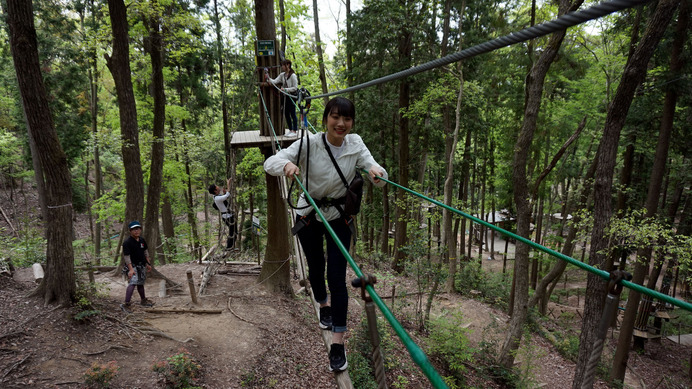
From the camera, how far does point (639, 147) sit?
9961 mm

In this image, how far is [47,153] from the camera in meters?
4.25

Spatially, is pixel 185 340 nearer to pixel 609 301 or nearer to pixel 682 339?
pixel 609 301

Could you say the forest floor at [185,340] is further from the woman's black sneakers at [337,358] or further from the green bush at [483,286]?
the green bush at [483,286]

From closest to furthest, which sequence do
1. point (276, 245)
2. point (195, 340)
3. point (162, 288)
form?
point (195, 340)
point (162, 288)
point (276, 245)

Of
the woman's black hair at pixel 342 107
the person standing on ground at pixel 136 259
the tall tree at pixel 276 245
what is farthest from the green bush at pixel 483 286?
the woman's black hair at pixel 342 107

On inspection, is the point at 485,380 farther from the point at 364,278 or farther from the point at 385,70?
the point at 385,70

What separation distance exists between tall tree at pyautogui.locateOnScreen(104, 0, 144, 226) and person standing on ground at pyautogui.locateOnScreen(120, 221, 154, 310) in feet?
3.43

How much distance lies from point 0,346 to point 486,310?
1210 cm

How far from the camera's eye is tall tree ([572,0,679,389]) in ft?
15.8

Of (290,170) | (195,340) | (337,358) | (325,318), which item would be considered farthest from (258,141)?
(337,358)

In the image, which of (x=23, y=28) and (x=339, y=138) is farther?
(x=23, y=28)

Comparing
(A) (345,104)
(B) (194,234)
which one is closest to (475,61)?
(A) (345,104)

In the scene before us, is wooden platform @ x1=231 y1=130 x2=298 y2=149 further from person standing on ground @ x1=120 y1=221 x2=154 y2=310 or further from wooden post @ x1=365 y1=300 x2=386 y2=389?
wooden post @ x1=365 y1=300 x2=386 y2=389

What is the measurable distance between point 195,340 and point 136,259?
1.96 m
